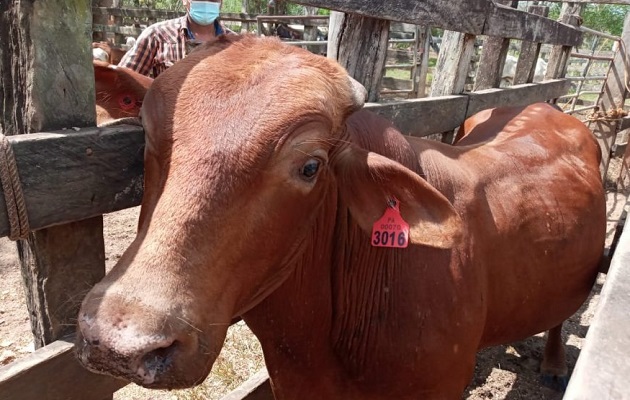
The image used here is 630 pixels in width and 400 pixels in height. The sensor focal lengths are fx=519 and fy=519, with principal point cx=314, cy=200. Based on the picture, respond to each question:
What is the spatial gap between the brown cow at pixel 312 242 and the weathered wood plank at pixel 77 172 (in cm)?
17

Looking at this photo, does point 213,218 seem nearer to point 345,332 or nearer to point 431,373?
point 345,332

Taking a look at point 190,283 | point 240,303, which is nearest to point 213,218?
point 190,283

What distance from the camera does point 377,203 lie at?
6.58 feet

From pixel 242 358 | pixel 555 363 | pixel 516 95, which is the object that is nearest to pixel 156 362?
pixel 242 358

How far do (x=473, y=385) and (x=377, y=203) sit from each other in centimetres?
243

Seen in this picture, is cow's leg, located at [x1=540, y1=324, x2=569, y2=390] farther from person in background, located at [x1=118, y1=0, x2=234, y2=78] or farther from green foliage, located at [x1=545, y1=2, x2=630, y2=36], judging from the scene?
green foliage, located at [x1=545, y1=2, x2=630, y2=36]

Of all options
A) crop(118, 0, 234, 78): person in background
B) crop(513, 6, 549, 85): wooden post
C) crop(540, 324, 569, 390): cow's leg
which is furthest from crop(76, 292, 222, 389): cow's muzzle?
crop(513, 6, 549, 85): wooden post

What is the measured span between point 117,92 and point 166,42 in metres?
1.79

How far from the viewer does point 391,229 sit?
2.00 metres

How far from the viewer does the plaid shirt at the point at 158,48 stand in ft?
12.5

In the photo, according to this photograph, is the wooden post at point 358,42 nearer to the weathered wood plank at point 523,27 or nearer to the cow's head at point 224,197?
the cow's head at point 224,197

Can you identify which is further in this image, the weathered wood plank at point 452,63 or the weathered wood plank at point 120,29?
the weathered wood plank at point 120,29

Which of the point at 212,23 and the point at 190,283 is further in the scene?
the point at 212,23

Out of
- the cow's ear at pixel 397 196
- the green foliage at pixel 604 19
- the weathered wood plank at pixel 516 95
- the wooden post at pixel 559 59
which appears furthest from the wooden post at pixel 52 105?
the green foliage at pixel 604 19
